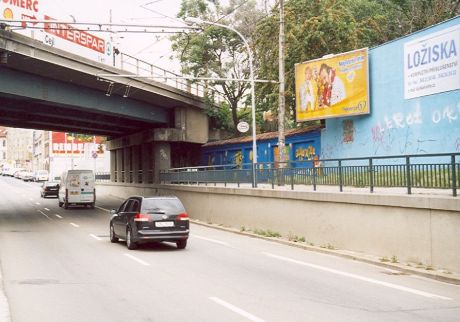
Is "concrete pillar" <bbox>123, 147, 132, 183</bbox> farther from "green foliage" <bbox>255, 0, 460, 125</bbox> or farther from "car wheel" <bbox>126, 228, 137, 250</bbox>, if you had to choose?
"car wheel" <bbox>126, 228, 137, 250</bbox>

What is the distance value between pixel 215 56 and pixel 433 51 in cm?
2762

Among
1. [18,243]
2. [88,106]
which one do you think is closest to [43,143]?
[88,106]

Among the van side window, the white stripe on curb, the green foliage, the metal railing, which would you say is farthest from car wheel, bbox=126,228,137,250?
the green foliage

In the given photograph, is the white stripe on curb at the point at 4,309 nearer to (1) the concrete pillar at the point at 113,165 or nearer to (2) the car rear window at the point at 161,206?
(2) the car rear window at the point at 161,206

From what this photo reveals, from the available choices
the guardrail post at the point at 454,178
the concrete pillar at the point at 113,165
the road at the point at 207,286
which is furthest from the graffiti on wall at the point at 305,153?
the concrete pillar at the point at 113,165

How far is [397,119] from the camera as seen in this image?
25.3 m

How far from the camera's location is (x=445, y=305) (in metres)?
9.16

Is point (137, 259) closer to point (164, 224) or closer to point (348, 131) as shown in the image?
point (164, 224)

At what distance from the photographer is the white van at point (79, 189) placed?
40.1 metres

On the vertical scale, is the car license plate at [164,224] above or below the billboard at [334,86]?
below

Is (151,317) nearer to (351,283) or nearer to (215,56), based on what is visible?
(351,283)

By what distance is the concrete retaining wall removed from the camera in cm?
1239

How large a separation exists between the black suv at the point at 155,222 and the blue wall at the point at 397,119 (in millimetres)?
11521

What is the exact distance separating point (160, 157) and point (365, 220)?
95.7 ft
